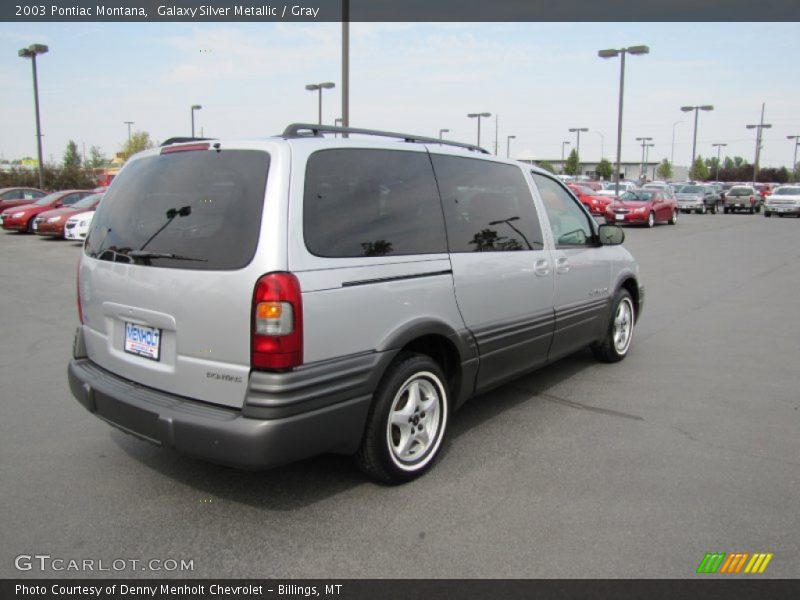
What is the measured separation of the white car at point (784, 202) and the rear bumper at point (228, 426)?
37.2 meters

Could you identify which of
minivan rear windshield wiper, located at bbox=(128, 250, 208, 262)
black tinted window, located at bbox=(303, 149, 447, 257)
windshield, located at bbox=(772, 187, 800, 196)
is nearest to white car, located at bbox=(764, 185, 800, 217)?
windshield, located at bbox=(772, 187, 800, 196)

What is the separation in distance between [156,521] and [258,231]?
60.6 inches

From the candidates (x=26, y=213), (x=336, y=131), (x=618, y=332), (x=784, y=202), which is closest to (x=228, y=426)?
(x=336, y=131)

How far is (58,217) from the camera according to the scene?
61.8 feet

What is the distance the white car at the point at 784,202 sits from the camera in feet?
110

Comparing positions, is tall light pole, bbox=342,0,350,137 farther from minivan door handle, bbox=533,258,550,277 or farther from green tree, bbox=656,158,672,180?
green tree, bbox=656,158,672,180

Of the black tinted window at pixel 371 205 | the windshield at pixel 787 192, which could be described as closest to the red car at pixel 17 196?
the black tinted window at pixel 371 205

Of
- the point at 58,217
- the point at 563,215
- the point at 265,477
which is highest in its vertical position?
the point at 563,215

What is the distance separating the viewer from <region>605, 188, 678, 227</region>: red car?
985 inches

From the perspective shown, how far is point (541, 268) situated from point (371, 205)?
5.69ft

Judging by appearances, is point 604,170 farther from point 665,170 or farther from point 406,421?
point 406,421

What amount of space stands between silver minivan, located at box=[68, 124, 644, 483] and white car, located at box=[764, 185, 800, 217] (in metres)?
35.7
